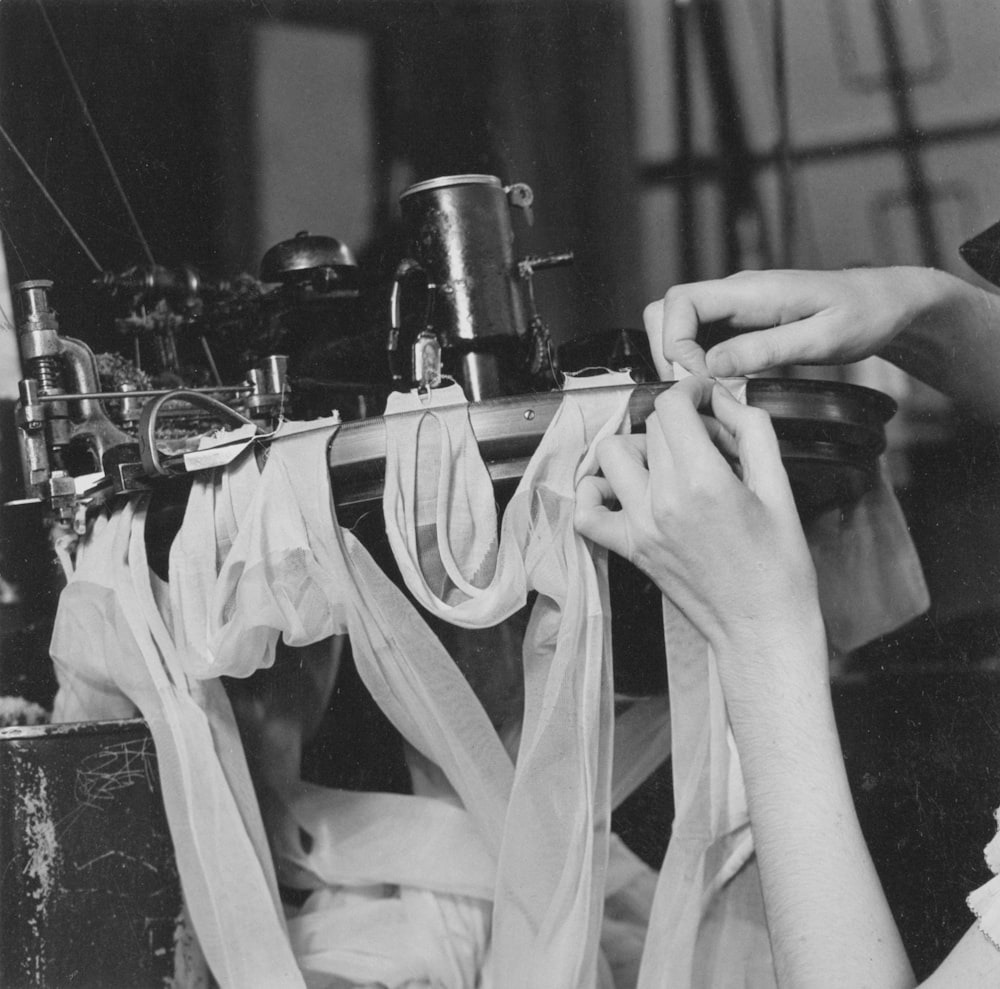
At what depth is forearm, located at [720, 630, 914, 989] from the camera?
0.66 m

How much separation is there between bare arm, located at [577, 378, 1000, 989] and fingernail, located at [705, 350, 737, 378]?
6cm

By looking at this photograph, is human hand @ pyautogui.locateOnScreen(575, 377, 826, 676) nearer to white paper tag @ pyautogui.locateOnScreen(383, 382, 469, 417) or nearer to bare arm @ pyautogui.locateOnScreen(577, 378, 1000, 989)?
bare arm @ pyautogui.locateOnScreen(577, 378, 1000, 989)

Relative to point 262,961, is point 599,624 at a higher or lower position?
higher

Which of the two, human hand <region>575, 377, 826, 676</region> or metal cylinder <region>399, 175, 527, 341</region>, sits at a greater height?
metal cylinder <region>399, 175, 527, 341</region>

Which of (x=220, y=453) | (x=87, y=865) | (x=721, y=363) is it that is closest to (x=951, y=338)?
(x=721, y=363)

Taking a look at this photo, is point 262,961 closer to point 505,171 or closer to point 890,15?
point 505,171

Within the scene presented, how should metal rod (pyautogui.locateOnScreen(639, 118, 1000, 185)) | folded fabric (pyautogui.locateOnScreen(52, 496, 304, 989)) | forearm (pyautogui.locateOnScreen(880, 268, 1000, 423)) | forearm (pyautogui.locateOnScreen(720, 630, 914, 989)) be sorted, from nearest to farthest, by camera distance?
forearm (pyautogui.locateOnScreen(720, 630, 914, 989)) < folded fabric (pyautogui.locateOnScreen(52, 496, 304, 989)) < forearm (pyautogui.locateOnScreen(880, 268, 1000, 423)) < metal rod (pyautogui.locateOnScreen(639, 118, 1000, 185))

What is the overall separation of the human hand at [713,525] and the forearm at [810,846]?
2cm

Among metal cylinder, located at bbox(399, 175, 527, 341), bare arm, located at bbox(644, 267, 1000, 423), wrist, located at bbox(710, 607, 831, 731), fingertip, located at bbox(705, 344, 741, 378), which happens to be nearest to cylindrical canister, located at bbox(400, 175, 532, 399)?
metal cylinder, located at bbox(399, 175, 527, 341)

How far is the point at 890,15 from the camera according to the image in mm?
1403

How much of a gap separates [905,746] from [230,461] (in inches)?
34.9

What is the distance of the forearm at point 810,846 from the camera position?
0.66m

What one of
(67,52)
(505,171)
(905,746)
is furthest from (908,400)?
(67,52)

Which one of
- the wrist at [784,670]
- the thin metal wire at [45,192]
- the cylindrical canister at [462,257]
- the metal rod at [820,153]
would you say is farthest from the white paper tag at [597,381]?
the metal rod at [820,153]
